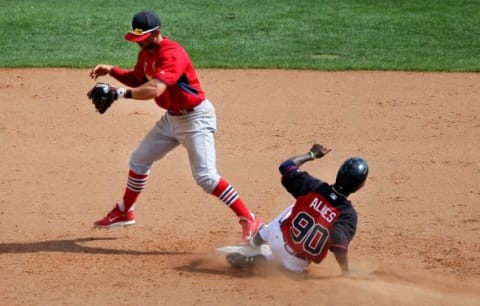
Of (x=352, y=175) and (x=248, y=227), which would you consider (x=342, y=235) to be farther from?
(x=248, y=227)

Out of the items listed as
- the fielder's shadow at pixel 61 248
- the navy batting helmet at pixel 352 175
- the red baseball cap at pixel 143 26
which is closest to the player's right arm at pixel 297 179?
the navy batting helmet at pixel 352 175

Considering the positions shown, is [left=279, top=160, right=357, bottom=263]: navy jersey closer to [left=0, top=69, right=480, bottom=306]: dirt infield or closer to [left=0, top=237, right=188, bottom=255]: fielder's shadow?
[left=0, top=69, right=480, bottom=306]: dirt infield

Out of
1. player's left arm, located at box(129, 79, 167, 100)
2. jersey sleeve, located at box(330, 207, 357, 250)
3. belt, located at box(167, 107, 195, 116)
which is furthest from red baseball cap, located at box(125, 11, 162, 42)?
jersey sleeve, located at box(330, 207, 357, 250)

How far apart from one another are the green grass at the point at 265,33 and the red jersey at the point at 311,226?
24.5ft

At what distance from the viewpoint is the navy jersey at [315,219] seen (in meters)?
7.19

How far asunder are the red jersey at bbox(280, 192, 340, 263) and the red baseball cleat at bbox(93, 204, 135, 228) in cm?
175

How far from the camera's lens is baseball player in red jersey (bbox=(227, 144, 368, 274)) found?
7172 mm

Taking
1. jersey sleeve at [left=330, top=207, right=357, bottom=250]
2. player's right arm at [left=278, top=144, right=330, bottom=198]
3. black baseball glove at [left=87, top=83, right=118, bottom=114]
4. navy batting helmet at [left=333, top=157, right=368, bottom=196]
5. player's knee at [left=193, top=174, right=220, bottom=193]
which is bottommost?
player's knee at [left=193, top=174, right=220, bottom=193]

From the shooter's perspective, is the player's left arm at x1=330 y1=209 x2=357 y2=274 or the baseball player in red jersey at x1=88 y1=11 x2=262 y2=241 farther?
the baseball player in red jersey at x1=88 y1=11 x2=262 y2=241

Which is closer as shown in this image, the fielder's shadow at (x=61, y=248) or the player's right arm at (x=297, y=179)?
the player's right arm at (x=297, y=179)

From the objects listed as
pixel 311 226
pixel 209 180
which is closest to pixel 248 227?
pixel 209 180

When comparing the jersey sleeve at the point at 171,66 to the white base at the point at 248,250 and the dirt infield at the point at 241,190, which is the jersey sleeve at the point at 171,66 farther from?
the dirt infield at the point at 241,190

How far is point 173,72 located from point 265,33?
9.20 m

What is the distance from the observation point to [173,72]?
25.0 ft
